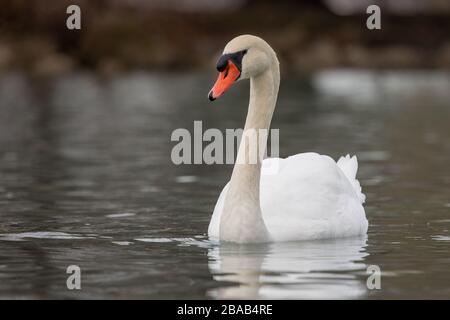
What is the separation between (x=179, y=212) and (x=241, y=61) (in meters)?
3.22

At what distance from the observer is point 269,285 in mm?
10008

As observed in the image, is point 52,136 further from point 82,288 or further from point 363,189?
point 82,288

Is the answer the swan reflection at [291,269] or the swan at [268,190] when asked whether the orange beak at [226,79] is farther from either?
the swan reflection at [291,269]

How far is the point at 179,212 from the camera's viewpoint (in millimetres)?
14594

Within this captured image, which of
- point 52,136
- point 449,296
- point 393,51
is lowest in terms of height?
point 449,296

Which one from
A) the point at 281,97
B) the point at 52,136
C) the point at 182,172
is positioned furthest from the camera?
the point at 281,97

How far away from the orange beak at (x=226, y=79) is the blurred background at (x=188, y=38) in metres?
57.9

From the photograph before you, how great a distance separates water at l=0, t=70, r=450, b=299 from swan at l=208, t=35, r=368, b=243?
0.54ft

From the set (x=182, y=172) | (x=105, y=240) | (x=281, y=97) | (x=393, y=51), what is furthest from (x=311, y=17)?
(x=105, y=240)

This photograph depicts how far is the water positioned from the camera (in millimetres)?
→ 10148

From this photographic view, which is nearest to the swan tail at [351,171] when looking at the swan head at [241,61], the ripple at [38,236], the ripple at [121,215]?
the ripple at [121,215]

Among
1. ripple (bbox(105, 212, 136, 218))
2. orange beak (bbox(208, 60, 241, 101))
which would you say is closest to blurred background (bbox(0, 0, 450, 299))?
ripple (bbox(105, 212, 136, 218))

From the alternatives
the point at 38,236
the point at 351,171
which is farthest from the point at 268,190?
the point at 38,236

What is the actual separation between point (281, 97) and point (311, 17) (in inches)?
1389
